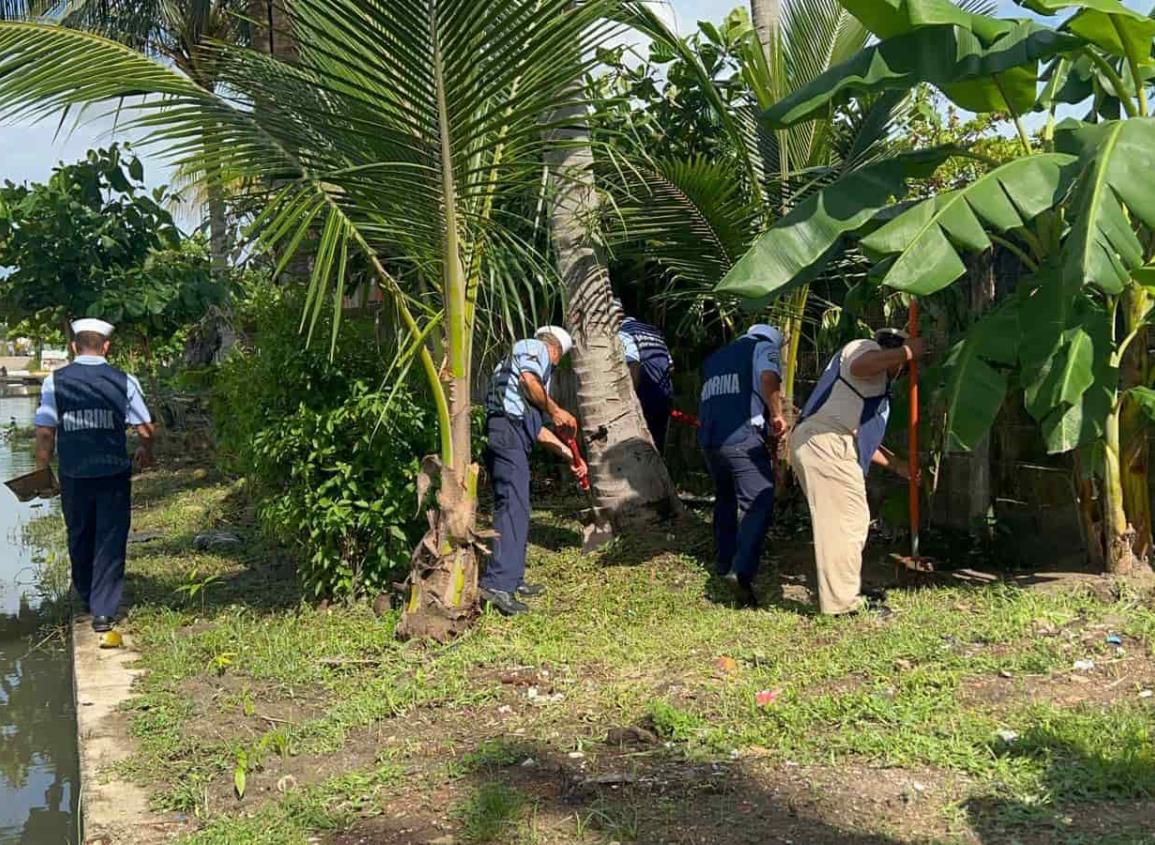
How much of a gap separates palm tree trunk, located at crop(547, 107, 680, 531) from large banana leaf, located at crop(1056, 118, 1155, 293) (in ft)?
10.9

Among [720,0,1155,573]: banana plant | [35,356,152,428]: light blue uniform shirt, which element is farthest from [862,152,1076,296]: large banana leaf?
[35,356,152,428]: light blue uniform shirt

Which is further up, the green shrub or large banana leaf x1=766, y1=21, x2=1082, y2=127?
large banana leaf x1=766, y1=21, x2=1082, y2=127

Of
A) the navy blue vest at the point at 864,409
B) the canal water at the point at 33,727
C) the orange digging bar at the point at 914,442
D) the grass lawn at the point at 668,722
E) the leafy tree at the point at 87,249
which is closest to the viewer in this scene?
the grass lawn at the point at 668,722

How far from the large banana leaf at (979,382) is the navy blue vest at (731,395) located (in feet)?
4.28

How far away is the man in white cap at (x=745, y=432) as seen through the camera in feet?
20.5

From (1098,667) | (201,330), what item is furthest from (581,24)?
(201,330)

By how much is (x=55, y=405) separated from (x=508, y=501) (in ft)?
8.68

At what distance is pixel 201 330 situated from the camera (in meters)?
18.4

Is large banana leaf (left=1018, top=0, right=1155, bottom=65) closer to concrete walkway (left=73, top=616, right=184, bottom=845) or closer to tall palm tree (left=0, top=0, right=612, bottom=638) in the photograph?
tall palm tree (left=0, top=0, right=612, bottom=638)

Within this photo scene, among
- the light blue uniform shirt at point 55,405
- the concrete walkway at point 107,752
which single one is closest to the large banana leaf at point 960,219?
the concrete walkway at point 107,752

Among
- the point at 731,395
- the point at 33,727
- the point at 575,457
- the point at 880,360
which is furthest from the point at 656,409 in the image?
Result: the point at 33,727

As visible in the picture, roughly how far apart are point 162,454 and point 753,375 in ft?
37.2

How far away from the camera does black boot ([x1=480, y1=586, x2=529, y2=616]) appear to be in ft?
20.5

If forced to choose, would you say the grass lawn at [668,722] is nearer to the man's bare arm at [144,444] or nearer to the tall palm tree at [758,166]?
the man's bare arm at [144,444]
